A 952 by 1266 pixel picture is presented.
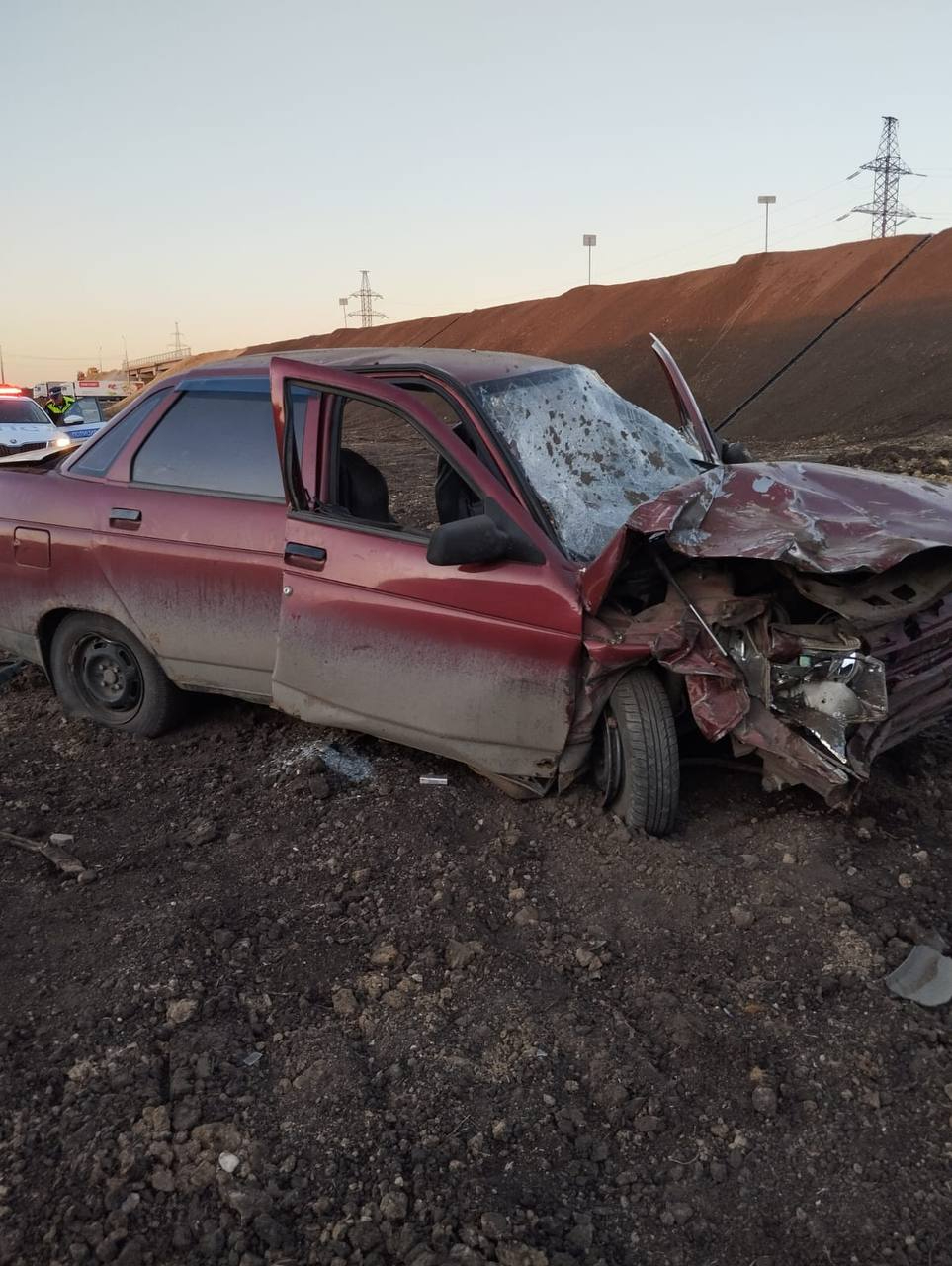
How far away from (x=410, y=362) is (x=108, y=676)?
7.26 feet

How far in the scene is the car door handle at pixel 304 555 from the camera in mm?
4297

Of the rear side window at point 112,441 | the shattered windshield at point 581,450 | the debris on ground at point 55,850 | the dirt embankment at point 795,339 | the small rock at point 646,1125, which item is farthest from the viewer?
the dirt embankment at point 795,339

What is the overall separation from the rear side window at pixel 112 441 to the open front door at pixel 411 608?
94cm

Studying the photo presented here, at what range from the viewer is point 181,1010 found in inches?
121

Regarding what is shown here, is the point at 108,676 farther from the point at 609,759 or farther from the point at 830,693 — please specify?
the point at 830,693

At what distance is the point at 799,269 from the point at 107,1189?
30520 mm

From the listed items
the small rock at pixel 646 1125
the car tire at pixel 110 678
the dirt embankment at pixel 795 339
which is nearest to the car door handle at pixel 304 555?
the car tire at pixel 110 678

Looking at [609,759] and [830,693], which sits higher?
[830,693]

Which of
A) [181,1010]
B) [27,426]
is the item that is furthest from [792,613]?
[27,426]

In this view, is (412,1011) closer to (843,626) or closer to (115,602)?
(843,626)

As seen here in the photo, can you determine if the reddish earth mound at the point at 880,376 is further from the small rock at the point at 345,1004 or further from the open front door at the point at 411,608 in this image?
the small rock at the point at 345,1004

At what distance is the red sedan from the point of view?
3545 mm

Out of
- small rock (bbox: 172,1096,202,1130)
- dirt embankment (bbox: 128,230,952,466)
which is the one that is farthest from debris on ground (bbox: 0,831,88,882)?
dirt embankment (bbox: 128,230,952,466)

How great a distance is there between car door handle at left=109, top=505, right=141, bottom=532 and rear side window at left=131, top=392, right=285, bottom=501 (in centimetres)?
16
